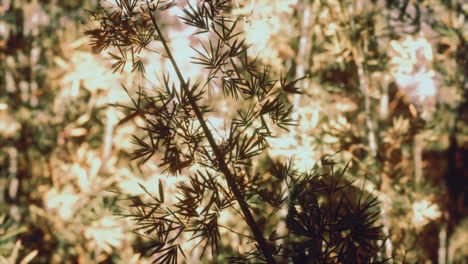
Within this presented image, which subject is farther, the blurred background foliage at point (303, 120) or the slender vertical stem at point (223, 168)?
the blurred background foliage at point (303, 120)

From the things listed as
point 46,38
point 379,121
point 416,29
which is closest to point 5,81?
point 46,38

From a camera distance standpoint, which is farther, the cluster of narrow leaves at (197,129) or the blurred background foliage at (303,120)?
the blurred background foliage at (303,120)

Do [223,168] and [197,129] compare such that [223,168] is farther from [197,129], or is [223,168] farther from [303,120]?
[303,120]

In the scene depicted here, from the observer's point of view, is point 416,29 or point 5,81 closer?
point 416,29

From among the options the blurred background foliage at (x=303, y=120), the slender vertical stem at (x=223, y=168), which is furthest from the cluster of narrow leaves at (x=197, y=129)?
the blurred background foliage at (x=303, y=120)

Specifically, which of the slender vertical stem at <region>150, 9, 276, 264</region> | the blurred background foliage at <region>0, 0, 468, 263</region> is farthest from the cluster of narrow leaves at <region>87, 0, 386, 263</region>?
the blurred background foliage at <region>0, 0, 468, 263</region>

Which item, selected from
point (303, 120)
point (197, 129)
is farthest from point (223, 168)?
point (303, 120)

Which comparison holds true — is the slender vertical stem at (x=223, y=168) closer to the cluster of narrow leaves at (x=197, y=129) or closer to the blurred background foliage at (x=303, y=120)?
the cluster of narrow leaves at (x=197, y=129)

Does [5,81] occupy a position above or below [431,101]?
above

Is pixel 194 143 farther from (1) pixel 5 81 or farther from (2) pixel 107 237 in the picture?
(1) pixel 5 81
